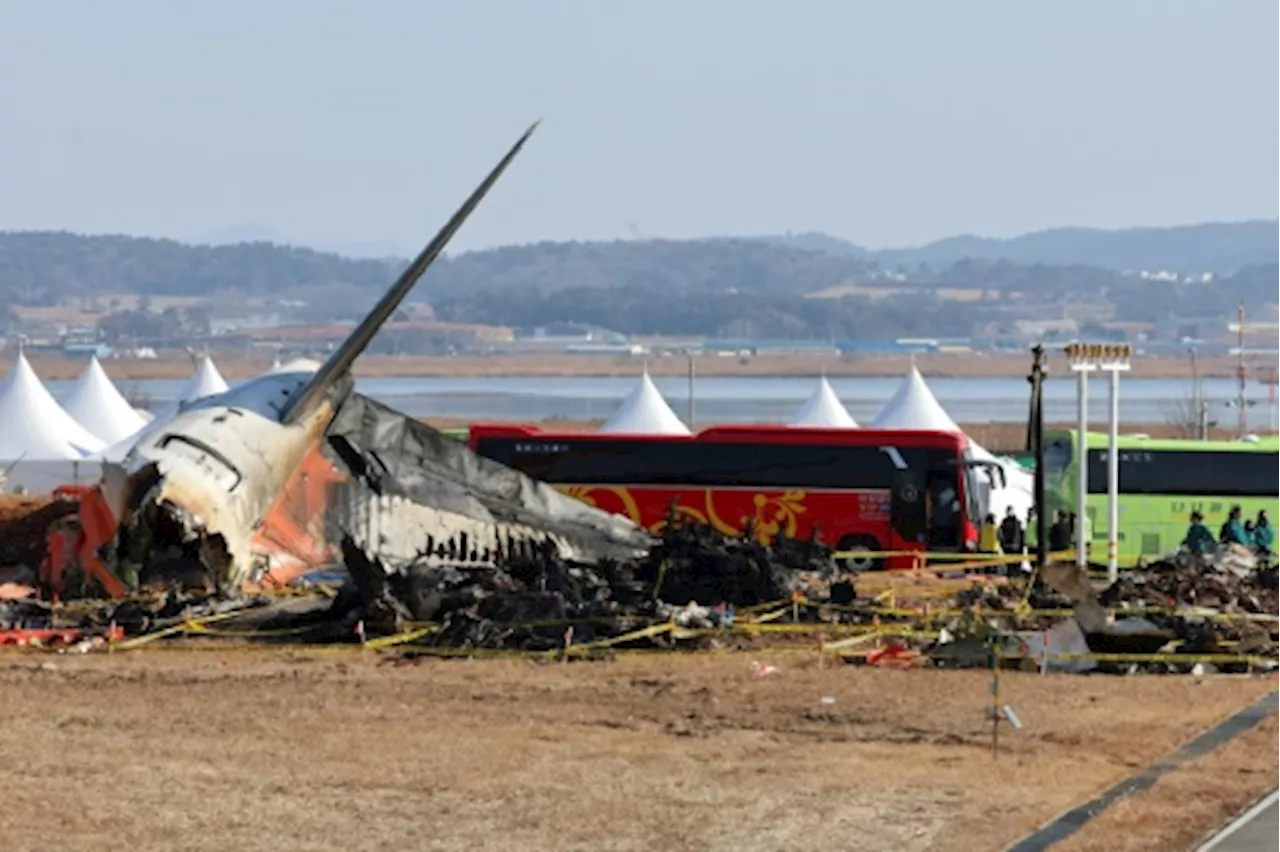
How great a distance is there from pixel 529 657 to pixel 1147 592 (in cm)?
921

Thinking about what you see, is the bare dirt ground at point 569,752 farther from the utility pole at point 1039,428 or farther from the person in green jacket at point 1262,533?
the person in green jacket at point 1262,533

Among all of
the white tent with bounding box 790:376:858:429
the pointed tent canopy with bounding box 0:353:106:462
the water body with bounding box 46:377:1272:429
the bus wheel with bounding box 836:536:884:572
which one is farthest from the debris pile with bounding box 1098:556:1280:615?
the water body with bounding box 46:377:1272:429

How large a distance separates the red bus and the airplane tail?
10.9 m

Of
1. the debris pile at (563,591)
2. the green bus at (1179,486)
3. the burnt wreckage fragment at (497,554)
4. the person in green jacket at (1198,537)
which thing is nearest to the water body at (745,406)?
the green bus at (1179,486)

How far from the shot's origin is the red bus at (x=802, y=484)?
1836 inches

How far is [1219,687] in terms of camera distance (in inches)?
986

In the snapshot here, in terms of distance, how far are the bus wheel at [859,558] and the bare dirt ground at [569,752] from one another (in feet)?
54.4

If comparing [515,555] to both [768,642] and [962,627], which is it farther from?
[962,627]

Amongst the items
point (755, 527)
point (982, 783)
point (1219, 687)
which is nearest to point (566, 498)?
point (755, 527)

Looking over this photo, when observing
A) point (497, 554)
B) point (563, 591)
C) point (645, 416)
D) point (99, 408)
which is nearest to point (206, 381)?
point (99, 408)

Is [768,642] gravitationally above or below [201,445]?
below

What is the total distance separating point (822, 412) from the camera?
259 ft

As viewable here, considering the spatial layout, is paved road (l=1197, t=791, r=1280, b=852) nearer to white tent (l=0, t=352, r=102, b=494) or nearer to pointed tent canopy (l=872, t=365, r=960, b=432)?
white tent (l=0, t=352, r=102, b=494)

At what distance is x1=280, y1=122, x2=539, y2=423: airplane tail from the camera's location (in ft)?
118
